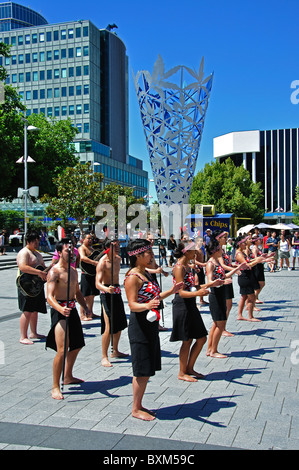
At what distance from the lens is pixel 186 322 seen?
5.67 meters

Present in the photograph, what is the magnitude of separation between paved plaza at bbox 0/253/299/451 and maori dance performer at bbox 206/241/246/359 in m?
0.26

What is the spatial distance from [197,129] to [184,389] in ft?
120

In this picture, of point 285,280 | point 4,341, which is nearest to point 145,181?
point 285,280

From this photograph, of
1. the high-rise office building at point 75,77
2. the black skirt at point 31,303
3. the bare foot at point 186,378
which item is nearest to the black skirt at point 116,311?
the bare foot at point 186,378

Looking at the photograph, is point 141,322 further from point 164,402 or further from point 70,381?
point 70,381

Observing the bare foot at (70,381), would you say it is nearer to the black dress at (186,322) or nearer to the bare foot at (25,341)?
the black dress at (186,322)

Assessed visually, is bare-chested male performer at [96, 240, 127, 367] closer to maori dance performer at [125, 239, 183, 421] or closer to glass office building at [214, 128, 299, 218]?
maori dance performer at [125, 239, 183, 421]

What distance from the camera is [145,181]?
116 meters

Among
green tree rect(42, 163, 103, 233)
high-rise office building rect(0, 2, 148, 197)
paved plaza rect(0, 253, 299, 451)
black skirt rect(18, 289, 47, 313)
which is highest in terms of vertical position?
high-rise office building rect(0, 2, 148, 197)

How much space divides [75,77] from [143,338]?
301 feet

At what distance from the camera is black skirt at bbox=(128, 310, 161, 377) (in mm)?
4492

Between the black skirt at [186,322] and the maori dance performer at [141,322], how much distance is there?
1.05 meters

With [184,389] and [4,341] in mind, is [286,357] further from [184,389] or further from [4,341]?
[4,341]

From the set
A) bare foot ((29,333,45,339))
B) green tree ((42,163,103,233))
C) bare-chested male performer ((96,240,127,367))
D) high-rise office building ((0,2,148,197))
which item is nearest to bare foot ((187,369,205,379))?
bare-chested male performer ((96,240,127,367))
